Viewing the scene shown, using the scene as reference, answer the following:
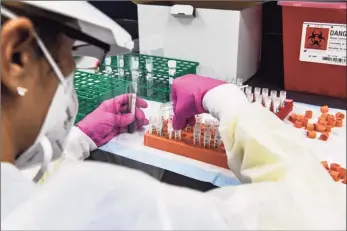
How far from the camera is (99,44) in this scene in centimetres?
47

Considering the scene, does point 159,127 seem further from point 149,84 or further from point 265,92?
point 265,92

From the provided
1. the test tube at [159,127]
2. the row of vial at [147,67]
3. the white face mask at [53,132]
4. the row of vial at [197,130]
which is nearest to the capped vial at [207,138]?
the row of vial at [197,130]

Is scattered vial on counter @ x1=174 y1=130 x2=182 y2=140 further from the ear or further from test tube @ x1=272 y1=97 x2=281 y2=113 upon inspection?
the ear

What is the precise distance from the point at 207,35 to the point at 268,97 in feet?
0.82

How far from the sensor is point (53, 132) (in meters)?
0.53

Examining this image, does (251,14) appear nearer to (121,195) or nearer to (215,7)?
(215,7)

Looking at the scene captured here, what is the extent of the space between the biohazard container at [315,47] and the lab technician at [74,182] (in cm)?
30

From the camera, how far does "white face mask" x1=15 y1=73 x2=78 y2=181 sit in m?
0.50

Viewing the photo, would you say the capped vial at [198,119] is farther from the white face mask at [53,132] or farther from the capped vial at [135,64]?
the white face mask at [53,132]

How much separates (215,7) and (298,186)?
0.67 m

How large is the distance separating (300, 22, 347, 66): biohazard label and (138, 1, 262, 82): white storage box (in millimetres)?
242

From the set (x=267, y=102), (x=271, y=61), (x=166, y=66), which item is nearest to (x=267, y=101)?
(x=267, y=102)

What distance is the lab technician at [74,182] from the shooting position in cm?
43

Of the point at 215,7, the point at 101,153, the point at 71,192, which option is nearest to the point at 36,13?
the point at 71,192
